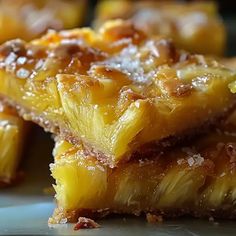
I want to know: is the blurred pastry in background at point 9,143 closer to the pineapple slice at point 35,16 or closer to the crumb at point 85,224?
the crumb at point 85,224

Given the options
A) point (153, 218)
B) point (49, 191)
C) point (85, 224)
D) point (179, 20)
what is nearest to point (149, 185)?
point (153, 218)

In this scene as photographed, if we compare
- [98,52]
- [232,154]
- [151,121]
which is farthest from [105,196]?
[98,52]

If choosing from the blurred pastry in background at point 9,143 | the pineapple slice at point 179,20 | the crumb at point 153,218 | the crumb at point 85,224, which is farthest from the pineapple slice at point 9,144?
the pineapple slice at point 179,20

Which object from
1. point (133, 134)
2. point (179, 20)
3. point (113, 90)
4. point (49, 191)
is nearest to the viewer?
point (133, 134)

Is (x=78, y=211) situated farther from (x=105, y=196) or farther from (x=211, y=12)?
(x=211, y=12)

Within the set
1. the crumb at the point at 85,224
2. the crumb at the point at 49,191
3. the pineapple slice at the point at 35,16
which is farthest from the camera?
the pineapple slice at the point at 35,16

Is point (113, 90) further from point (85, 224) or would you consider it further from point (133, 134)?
point (85, 224)
